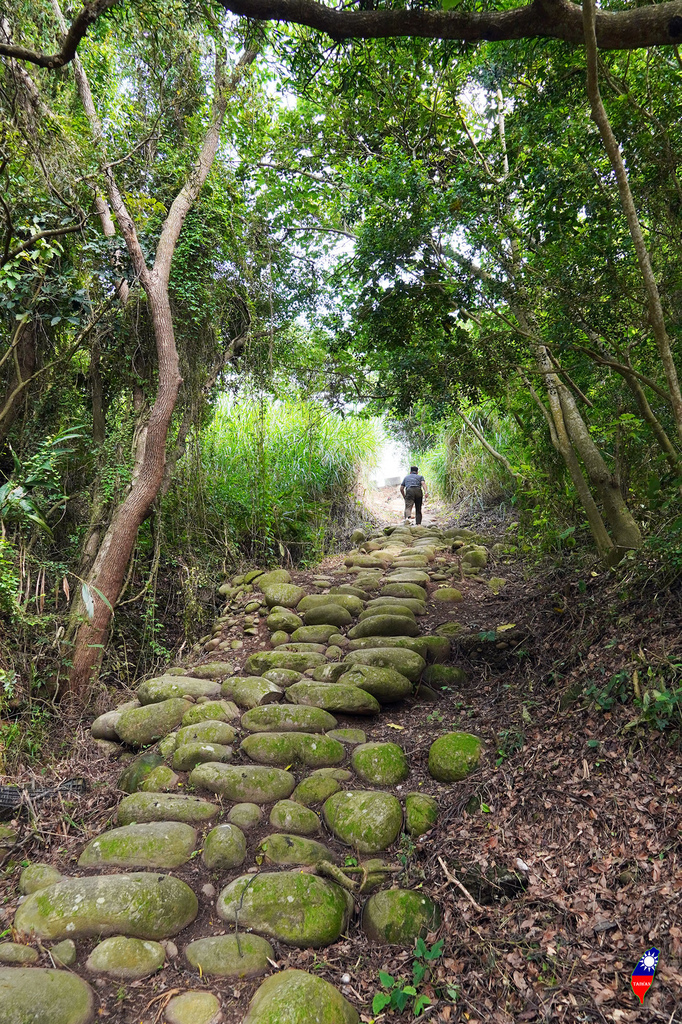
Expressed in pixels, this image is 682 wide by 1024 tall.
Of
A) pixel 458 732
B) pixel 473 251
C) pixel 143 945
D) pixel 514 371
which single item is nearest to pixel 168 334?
pixel 473 251

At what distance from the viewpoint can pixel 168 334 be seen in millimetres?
4840

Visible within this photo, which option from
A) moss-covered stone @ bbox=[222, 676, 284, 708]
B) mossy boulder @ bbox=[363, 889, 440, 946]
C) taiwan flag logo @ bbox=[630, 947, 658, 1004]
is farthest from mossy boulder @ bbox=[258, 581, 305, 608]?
taiwan flag logo @ bbox=[630, 947, 658, 1004]

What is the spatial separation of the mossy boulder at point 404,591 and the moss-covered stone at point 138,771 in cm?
270

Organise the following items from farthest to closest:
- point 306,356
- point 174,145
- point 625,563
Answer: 1. point 306,356
2. point 174,145
3. point 625,563

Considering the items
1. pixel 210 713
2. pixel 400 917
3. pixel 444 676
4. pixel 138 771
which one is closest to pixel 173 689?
pixel 210 713

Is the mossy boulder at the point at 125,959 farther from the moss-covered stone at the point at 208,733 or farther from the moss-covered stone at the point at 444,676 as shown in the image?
the moss-covered stone at the point at 444,676

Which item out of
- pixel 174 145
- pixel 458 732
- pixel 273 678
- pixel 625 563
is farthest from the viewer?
pixel 174 145

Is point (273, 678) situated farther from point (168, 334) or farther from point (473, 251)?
point (473, 251)

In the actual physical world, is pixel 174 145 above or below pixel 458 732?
above

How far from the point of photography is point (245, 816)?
105 inches

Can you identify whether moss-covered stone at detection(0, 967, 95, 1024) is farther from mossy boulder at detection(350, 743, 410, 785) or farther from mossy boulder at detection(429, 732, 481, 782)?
mossy boulder at detection(429, 732, 481, 782)

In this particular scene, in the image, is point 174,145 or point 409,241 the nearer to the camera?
point 409,241

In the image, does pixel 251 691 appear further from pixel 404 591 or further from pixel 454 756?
pixel 404 591

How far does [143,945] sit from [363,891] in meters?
0.93
